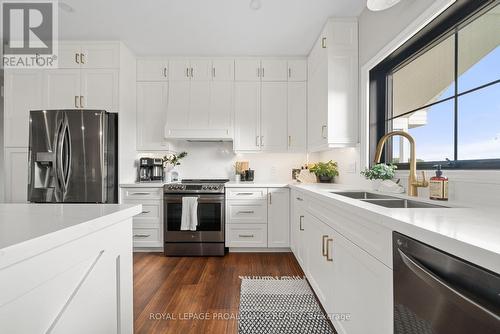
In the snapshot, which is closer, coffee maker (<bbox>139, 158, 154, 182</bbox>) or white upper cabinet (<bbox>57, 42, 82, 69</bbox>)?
white upper cabinet (<bbox>57, 42, 82, 69</bbox>)

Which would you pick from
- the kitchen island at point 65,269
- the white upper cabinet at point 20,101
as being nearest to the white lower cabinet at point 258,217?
the kitchen island at point 65,269

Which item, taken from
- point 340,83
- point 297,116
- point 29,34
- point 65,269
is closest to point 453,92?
point 340,83

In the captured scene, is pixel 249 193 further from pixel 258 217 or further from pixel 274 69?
pixel 274 69

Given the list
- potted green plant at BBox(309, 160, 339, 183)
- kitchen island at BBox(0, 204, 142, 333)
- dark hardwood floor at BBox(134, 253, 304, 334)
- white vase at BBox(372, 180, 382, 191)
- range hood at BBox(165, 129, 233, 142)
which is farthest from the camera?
range hood at BBox(165, 129, 233, 142)

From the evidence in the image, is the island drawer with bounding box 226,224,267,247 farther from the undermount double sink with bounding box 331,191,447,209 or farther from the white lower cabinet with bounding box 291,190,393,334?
the undermount double sink with bounding box 331,191,447,209

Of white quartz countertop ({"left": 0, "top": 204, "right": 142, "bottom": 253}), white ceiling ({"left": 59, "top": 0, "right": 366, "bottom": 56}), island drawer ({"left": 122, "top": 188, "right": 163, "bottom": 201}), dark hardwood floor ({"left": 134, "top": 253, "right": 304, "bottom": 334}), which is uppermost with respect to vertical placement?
white ceiling ({"left": 59, "top": 0, "right": 366, "bottom": 56})

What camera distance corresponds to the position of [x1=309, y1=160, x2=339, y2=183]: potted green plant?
2.83m

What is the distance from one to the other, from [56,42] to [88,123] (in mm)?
1182

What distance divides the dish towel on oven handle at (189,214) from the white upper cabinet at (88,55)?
1.84 metres

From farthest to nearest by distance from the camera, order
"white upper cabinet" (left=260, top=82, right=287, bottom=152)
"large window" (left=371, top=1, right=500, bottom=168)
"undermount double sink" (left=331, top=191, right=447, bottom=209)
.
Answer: "white upper cabinet" (left=260, top=82, right=287, bottom=152) < "undermount double sink" (left=331, top=191, right=447, bottom=209) < "large window" (left=371, top=1, right=500, bottom=168)

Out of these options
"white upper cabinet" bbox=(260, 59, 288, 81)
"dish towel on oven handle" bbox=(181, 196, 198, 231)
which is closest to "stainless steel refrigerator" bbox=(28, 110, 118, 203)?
"dish towel on oven handle" bbox=(181, 196, 198, 231)

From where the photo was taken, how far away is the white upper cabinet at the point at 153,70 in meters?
3.21

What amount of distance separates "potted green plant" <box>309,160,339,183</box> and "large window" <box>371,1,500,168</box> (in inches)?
31.5

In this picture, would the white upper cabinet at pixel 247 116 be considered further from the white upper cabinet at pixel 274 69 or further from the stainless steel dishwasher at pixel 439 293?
the stainless steel dishwasher at pixel 439 293
